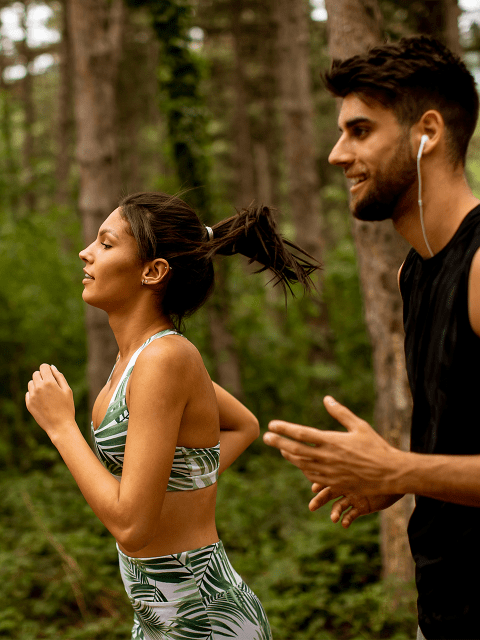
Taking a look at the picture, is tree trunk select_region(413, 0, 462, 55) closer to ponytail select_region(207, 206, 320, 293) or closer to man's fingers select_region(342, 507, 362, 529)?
ponytail select_region(207, 206, 320, 293)

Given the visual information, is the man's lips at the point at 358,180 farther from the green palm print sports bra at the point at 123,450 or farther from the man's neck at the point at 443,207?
the green palm print sports bra at the point at 123,450

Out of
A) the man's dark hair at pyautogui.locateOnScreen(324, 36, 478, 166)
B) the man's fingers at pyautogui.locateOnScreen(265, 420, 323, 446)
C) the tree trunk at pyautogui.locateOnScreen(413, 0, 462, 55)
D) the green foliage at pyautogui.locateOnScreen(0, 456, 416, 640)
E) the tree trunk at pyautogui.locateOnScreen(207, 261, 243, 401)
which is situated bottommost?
the green foliage at pyautogui.locateOnScreen(0, 456, 416, 640)

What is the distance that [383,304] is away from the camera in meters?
4.62

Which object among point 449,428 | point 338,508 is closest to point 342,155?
point 449,428

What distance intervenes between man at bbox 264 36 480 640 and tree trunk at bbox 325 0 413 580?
248 centimetres

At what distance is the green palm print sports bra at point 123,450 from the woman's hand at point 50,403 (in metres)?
0.14

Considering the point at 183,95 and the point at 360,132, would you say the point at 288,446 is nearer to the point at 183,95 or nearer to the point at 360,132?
the point at 360,132

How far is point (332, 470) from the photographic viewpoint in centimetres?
165

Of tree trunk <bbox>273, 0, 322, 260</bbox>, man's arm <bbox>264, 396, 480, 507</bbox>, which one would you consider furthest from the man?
tree trunk <bbox>273, 0, 322, 260</bbox>

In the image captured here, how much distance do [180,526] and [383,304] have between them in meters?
2.84

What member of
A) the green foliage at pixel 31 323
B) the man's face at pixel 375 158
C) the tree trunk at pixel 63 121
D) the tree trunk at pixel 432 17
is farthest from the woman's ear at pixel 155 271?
the tree trunk at pixel 63 121

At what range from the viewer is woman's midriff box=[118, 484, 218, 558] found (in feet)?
7.27

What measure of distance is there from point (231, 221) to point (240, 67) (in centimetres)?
1420

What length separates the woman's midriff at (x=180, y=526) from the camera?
2.21m
